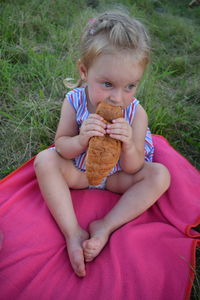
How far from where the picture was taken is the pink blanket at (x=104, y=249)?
3.93 ft

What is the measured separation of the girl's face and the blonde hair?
35 millimetres

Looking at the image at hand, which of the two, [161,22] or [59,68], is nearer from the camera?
[59,68]

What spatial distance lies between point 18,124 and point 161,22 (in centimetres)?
268

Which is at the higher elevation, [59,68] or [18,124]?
[59,68]

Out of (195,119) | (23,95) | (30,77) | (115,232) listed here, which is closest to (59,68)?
(30,77)

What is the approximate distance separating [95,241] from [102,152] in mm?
433

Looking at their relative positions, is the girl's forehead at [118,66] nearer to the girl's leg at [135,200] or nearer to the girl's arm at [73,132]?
the girl's arm at [73,132]

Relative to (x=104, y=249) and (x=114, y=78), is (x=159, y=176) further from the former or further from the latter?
(x=114, y=78)

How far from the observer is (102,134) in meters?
1.24

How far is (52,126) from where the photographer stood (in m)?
2.14

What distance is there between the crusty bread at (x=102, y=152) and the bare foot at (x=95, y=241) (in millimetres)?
282

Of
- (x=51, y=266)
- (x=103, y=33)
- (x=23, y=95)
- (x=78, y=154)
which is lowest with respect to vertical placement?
(x=51, y=266)

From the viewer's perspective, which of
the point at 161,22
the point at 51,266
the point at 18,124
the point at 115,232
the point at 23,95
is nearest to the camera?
the point at 51,266

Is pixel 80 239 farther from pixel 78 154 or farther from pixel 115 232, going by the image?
pixel 78 154
